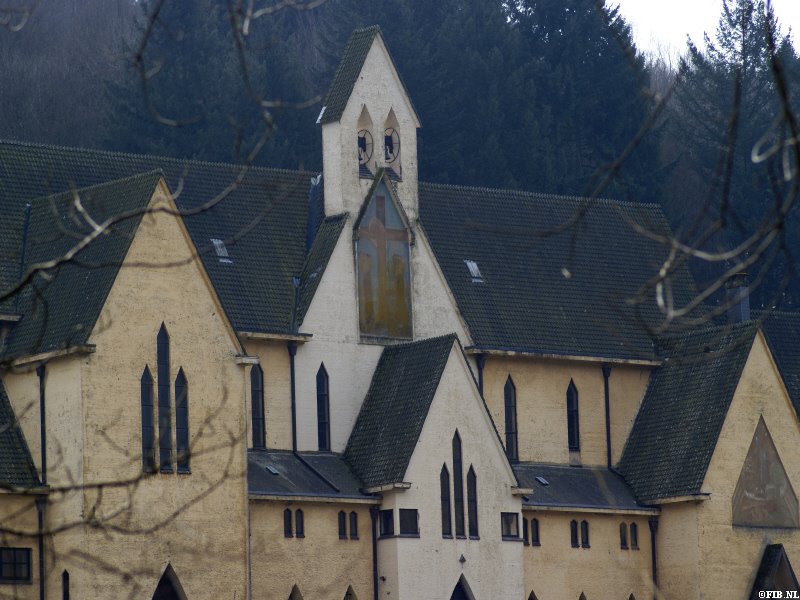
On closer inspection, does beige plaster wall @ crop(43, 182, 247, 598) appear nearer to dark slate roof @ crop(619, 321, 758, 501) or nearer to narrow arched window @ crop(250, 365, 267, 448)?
narrow arched window @ crop(250, 365, 267, 448)

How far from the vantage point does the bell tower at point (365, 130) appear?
52750mm

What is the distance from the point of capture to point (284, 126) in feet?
263

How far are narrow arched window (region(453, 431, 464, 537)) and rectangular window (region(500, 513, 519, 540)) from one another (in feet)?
4.22

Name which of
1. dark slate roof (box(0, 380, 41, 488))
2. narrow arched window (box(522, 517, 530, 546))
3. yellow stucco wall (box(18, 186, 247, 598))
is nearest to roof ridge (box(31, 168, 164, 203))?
yellow stucco wall (box(18, 186, 247, 598))

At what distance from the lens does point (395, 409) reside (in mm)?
49719

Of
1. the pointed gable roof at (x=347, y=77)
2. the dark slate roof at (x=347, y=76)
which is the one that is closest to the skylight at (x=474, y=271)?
the pointed gable roof at (x=347, y=77)

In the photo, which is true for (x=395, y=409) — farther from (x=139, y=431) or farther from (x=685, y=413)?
(x=685, y=413)

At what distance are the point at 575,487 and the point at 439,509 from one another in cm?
681

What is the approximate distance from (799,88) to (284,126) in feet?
76.4

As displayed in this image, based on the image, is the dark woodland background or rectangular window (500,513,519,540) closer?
rectangular window (500,513,519,540)

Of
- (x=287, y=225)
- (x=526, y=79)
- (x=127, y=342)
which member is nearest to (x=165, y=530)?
(x=127, y=342)

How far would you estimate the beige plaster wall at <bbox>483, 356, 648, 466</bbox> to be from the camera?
54094 mm

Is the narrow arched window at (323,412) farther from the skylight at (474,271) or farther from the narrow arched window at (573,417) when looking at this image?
the narrow arched window at (573,417)

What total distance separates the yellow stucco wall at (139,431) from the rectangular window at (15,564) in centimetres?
64
